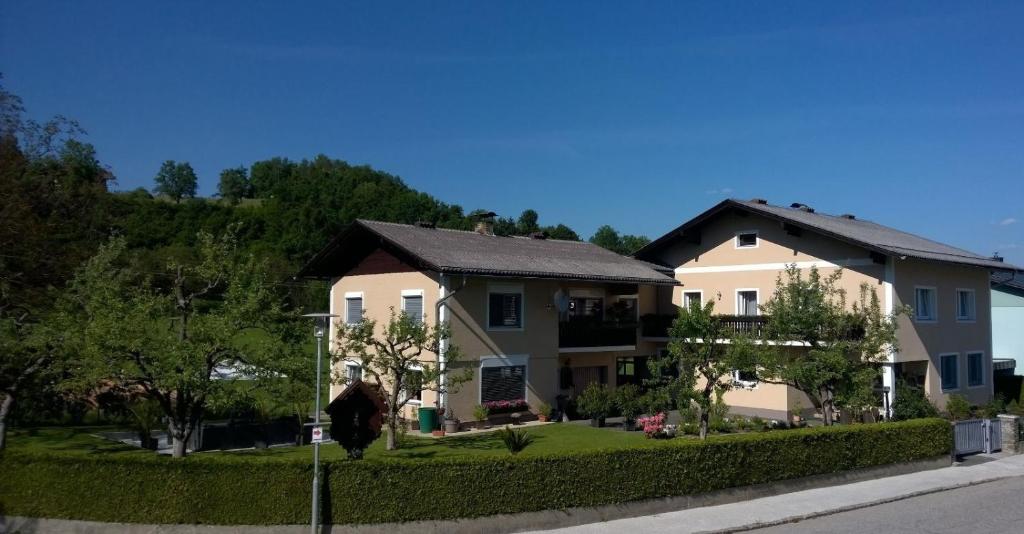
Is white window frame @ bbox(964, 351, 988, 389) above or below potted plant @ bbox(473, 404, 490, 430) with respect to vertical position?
above

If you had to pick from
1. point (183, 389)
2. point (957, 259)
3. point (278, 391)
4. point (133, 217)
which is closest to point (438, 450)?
point (278, 391)

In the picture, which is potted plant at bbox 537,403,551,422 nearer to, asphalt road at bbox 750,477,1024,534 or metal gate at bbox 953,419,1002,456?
asphalt road at bbox 750,477,1024,534

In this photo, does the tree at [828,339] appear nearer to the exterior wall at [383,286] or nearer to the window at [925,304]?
the window at [925,304]

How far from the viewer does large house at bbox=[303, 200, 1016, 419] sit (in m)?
26.4

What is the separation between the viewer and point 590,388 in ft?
86.6

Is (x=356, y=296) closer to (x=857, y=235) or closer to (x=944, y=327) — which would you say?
(x=857, y=235)

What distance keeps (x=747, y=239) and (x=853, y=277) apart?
188 inches

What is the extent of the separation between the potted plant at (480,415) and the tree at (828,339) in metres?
9.17

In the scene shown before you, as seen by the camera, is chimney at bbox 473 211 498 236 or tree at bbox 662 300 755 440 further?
chimney at bbox 473 211 498 236

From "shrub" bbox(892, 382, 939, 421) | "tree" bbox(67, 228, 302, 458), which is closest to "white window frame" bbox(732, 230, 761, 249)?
"shrub" bbox(892, 382, 939, 421)

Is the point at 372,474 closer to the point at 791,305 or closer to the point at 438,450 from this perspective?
the point at 438,450

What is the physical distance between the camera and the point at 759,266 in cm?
3083

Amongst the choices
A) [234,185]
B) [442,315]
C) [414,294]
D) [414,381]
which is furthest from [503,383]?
[234,185]

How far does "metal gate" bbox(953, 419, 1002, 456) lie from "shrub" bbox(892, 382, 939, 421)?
2.15m
